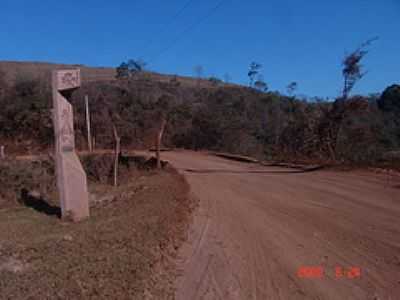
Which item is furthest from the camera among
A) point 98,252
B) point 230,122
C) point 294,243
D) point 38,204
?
point 230,122

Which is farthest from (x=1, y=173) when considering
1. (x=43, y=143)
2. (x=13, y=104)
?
(x=13, y=104)

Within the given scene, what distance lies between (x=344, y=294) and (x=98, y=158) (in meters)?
15.0

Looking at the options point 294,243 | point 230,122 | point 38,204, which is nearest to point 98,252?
point 294,243

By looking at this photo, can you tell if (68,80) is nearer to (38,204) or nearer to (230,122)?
(38,204)

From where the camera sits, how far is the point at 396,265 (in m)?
5.38

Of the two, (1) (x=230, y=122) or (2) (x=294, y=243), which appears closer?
(2) (x=294, y=243)

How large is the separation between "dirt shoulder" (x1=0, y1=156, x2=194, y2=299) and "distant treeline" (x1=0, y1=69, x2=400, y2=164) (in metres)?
12.9

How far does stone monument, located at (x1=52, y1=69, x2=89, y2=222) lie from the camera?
8.55 meters

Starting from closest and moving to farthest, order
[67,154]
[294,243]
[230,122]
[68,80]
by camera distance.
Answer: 1. [294,243]
2. [68,80]
3. [67,154]
4. [230,122]

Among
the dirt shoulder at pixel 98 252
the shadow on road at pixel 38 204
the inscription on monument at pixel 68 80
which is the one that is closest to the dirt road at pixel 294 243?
the dirt shoulder at pixel 98 252

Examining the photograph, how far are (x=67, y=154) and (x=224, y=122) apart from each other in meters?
24.1

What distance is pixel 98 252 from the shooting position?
18.5 ft

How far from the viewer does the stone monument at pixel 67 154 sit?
855 cm

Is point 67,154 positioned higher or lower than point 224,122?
lower
